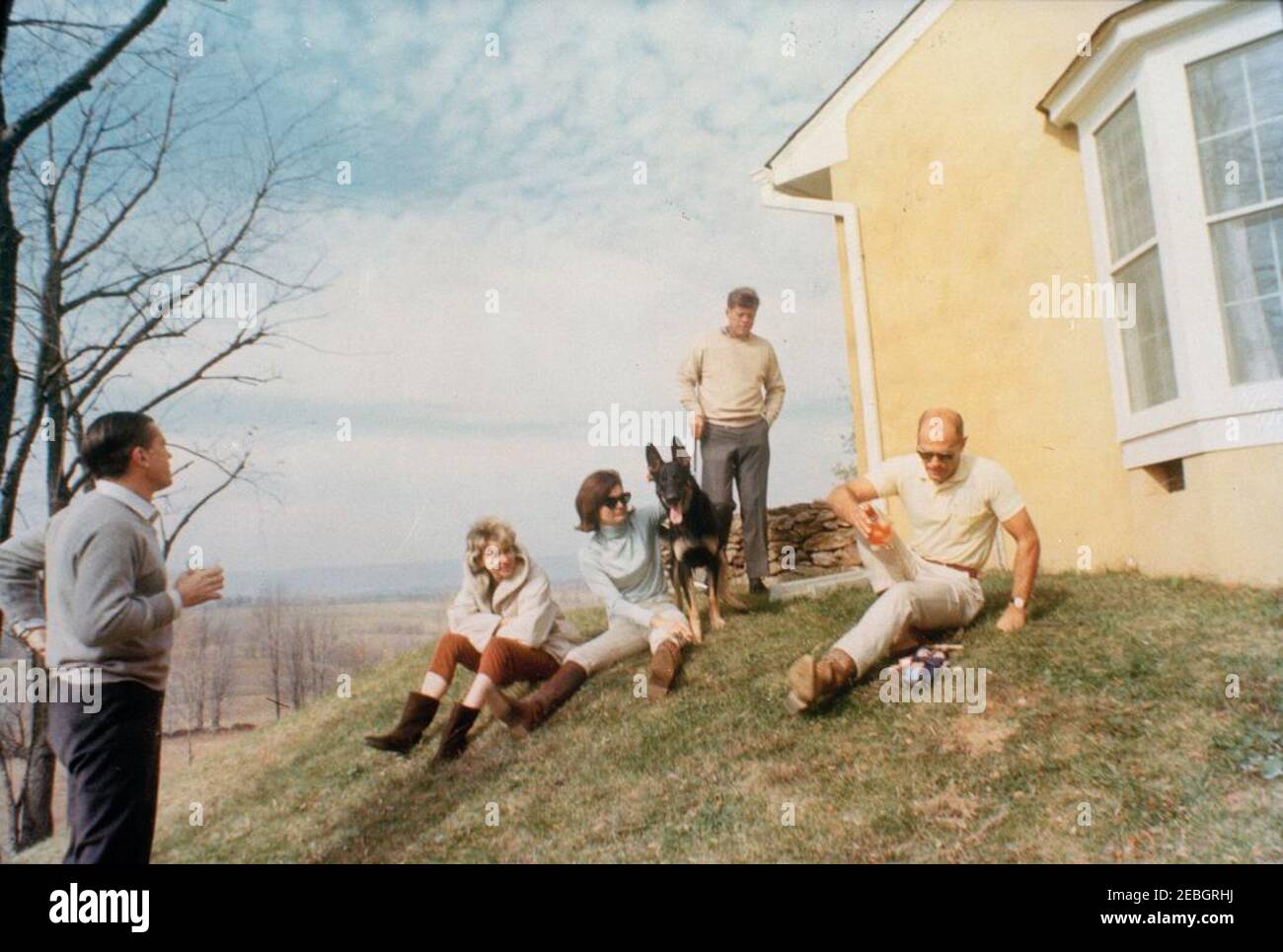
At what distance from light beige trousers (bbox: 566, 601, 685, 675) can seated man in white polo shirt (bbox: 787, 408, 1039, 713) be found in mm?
670

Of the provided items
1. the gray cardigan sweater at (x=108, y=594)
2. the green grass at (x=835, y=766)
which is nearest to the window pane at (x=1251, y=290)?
the green grass at (x=835, y=766)

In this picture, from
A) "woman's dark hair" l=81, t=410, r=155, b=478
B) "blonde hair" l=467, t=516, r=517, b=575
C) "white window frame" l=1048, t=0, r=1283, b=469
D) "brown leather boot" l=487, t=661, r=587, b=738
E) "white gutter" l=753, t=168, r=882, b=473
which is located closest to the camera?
"woman's dark hair" l=81, t=410, r=155, b=478

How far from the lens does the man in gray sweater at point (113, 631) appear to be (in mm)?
2188

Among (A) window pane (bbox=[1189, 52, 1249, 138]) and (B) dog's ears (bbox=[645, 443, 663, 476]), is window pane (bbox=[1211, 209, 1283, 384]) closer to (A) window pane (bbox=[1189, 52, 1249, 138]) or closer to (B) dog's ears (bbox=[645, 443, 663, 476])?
(A) window pane (bbox=[1189, 52, 1249, 138])

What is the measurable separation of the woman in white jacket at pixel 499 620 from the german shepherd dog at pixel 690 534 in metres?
0.49

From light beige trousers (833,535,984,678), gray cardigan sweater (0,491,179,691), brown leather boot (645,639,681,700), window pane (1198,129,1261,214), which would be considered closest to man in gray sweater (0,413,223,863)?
gray cardigan sweater (0,491,179,691)

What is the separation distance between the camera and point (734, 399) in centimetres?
332

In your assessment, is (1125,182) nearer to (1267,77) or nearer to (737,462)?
(1267,77)

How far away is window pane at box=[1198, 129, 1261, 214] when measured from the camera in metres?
3.08

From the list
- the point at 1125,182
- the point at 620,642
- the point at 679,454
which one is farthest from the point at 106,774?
the point at 1125,182

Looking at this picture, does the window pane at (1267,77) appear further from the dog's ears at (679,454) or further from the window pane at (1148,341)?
the dog's ears at (679,454)

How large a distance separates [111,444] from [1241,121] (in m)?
3.95

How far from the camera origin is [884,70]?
13.0ft

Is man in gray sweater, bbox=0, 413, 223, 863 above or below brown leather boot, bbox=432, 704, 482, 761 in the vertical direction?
above
